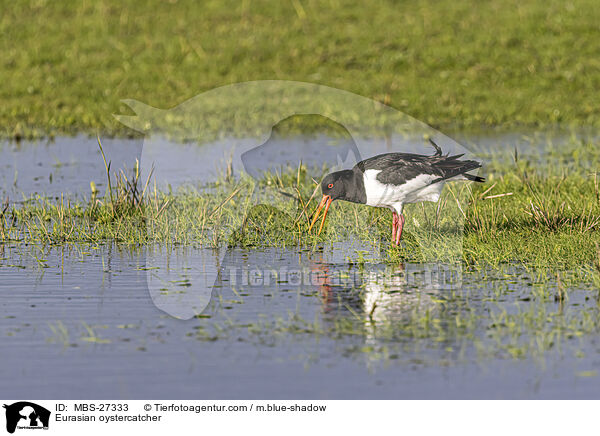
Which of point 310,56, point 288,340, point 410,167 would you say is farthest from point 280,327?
point 310,56

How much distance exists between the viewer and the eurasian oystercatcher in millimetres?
10969

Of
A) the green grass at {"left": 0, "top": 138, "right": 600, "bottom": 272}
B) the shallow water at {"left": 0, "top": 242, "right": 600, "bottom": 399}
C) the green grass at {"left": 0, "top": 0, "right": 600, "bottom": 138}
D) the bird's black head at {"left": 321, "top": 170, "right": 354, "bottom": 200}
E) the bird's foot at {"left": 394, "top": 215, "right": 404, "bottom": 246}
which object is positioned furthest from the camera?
the green grass at {"left": 0, "top": 0, "right": 600, "bottom": 138}

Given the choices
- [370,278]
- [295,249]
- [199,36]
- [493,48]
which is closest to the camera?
[370,278]

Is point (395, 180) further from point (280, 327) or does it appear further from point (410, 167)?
point (280, 327)

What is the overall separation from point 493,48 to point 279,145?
806 cm

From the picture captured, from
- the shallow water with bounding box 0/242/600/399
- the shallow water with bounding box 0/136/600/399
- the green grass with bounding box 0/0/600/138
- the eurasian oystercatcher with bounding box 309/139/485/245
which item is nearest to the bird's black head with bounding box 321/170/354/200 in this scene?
the eurasian oystercatcher with bounding box 309/139/485/245

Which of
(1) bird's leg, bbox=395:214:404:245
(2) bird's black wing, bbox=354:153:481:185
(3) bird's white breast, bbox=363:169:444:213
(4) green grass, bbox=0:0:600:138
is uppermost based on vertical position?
(4) green grass, bbox=0:0:600:138

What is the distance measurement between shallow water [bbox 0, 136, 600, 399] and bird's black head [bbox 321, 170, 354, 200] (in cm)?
55

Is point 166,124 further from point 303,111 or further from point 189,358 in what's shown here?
point 189,358

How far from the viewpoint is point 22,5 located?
3000 cm

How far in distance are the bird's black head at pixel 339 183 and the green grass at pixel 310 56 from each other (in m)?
10.3

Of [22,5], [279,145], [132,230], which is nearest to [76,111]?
[279,145]

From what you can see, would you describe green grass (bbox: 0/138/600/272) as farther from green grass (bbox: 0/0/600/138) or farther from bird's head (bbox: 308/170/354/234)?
green grass (bbox: 0/0/600/138)

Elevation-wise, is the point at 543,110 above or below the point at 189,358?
above
